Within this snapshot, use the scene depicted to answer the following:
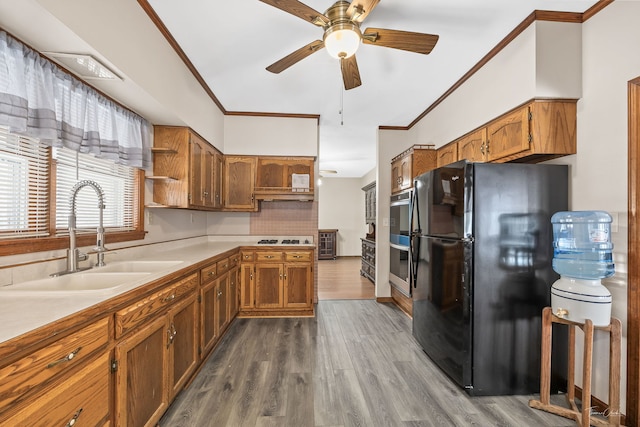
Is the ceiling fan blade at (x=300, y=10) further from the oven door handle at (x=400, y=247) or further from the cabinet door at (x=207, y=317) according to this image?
the oven door handle at (x=400, y=247)

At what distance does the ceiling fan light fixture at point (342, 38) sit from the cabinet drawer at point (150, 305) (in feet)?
6.02

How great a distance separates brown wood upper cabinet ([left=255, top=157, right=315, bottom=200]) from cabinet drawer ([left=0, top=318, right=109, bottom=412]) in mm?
2855

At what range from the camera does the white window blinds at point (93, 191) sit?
1.79 metres

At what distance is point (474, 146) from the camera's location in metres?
2.72

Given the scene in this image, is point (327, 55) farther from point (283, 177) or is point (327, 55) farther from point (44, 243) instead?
point (44, 243)

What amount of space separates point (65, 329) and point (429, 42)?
235 centimetres

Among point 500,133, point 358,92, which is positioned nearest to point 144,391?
point 500,133

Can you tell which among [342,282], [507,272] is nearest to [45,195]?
[507,272]

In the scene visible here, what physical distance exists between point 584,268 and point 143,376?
104 inches

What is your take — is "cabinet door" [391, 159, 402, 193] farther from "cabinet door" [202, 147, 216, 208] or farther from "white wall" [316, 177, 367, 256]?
"white wall" [316, 177, 367, 256]

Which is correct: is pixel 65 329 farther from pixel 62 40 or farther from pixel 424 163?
pixel 424 163

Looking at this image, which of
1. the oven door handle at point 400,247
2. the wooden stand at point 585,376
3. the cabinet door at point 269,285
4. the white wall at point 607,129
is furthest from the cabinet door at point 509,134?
the cabinet door at point 269,285

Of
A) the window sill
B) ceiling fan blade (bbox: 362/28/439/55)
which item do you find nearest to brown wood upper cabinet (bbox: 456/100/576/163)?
ceiling fan blade (bbox: 362/28/439/55)

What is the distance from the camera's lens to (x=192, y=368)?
2.18 metres
